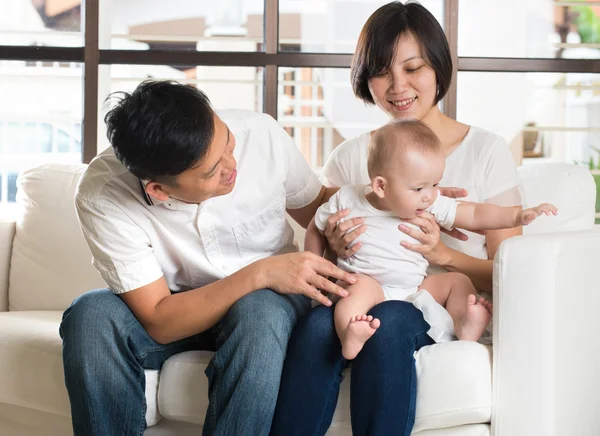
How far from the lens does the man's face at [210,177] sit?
5.17 ft

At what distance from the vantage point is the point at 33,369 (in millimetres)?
1999

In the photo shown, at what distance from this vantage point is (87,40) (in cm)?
333

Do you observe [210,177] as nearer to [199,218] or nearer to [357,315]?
[199,218]

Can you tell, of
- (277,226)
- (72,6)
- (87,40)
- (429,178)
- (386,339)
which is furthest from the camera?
(72,6)

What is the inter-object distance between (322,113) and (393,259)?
9.16 feet

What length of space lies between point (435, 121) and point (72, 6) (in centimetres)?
237

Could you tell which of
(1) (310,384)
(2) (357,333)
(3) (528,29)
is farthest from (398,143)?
(3) (528,29)

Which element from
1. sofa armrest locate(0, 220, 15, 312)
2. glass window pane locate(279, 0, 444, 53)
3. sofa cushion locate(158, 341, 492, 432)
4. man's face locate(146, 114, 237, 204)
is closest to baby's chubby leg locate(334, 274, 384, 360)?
sofa cushion locate(158, 341, 492, 432)

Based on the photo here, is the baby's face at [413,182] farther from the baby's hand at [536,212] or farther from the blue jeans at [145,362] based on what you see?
the blue jeans at [145,362]

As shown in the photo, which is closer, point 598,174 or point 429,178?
point 429,178

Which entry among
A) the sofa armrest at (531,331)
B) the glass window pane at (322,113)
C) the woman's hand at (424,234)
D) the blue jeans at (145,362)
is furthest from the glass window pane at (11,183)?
the sofa armrest at (531,331)

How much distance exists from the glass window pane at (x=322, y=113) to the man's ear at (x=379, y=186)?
258 centimetres

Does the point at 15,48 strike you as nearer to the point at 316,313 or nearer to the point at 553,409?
the point at 316,313

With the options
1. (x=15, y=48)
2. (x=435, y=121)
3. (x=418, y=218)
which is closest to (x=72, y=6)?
(x=15, y=48)
